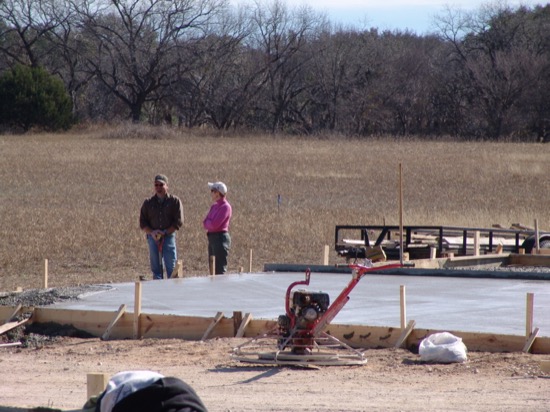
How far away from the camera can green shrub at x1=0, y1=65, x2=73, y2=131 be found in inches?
2261

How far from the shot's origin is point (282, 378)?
347 inches

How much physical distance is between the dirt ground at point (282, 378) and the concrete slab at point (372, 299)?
1082mm

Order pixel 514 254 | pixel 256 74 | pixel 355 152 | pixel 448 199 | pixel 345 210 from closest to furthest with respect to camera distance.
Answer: pixel 514 254, pixel 345 210, pixel 448 199, pixel 355 152, pixel 256 74

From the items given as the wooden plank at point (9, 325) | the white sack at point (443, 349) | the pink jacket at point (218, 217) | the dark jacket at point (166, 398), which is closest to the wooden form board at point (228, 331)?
the wooden plank at point (9, 325)

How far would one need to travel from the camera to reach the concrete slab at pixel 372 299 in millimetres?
10875

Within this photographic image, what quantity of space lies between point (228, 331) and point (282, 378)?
6.09 ft

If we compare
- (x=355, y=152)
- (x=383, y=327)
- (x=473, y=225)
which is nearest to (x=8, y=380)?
(x=383, y=327)

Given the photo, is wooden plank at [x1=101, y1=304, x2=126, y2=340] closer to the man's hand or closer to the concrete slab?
the concrete slab

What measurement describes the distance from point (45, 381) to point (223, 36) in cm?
6097

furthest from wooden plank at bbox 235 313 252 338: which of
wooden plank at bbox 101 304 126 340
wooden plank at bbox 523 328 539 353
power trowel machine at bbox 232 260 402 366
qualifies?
wooden plank at bbox 523 328 539 353

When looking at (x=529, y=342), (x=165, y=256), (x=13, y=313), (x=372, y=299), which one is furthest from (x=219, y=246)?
(x=529, y=342)

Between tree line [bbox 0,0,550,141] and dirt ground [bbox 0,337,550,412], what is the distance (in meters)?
49.7

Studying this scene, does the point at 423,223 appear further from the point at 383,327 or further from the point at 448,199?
the point at 383,327

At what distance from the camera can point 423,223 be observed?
2350 centimetres
